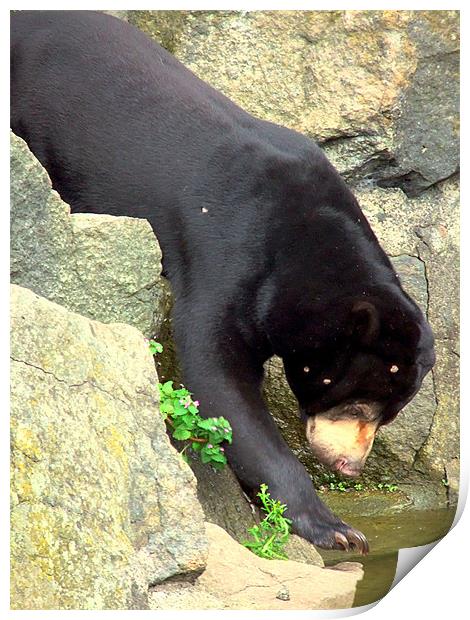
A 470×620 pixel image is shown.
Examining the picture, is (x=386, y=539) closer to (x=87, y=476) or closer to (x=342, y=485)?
(x=342, y=485)

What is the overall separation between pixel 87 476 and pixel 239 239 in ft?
5.43

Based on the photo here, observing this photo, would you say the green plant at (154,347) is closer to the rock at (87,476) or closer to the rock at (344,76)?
the rock at (87,476)

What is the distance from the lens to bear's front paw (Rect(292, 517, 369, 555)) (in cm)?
504

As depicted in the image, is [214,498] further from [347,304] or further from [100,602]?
[100,602]

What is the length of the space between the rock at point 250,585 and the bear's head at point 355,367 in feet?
3.26

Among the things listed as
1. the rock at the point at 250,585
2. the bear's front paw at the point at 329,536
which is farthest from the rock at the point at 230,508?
the rock at the point at 250,585

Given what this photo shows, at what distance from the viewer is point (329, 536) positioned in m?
5.06

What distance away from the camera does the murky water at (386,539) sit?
461 centimetres

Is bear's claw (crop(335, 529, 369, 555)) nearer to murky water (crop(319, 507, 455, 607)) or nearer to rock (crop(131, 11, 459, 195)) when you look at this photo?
murky water (crop(319, 507, 455, 607))

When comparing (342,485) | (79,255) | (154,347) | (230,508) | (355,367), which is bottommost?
(342,485)

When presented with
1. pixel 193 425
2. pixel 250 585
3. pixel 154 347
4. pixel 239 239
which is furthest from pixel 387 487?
pixel 250 585

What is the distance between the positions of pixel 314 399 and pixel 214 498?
0.67 m

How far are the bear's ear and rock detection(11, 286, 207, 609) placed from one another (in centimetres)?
115

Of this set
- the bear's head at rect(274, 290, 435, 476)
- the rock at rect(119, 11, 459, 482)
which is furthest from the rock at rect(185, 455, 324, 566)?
the rock at rect(119, 11, 459, 482)
